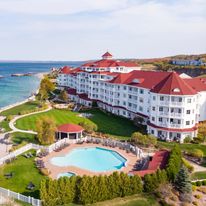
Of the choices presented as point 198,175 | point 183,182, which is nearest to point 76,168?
point 183,182

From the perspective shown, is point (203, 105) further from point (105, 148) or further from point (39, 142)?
point (39, 142)

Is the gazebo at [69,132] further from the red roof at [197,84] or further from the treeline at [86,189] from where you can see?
the red roof at [197,84]

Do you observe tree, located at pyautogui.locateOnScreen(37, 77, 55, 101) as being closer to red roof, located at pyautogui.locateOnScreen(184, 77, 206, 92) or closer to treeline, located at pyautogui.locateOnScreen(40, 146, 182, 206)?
red roof, located at pyautogui.locateOnScreen(184, 77, 206, 92)

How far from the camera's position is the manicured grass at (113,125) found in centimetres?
5169

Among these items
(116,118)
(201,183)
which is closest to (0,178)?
(201,183)

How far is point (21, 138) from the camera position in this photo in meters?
46.4

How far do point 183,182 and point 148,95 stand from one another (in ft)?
95.1

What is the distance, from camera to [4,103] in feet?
293

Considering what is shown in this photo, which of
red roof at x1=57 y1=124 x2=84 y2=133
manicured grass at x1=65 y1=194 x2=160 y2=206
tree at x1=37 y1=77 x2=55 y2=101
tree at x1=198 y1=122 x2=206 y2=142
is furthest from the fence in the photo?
tree at x1=37 y1=77 x2=55 y2=101

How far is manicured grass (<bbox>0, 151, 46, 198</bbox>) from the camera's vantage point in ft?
96.7

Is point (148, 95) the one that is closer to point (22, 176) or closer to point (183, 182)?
point (183, 182)

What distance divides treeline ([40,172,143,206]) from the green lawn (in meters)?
20.8

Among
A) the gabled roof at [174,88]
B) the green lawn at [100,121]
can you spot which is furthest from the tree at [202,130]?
the green lawn at [100,121]

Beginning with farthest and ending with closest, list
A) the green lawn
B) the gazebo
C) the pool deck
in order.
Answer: the green lawn → the gazebo → the pool deck
